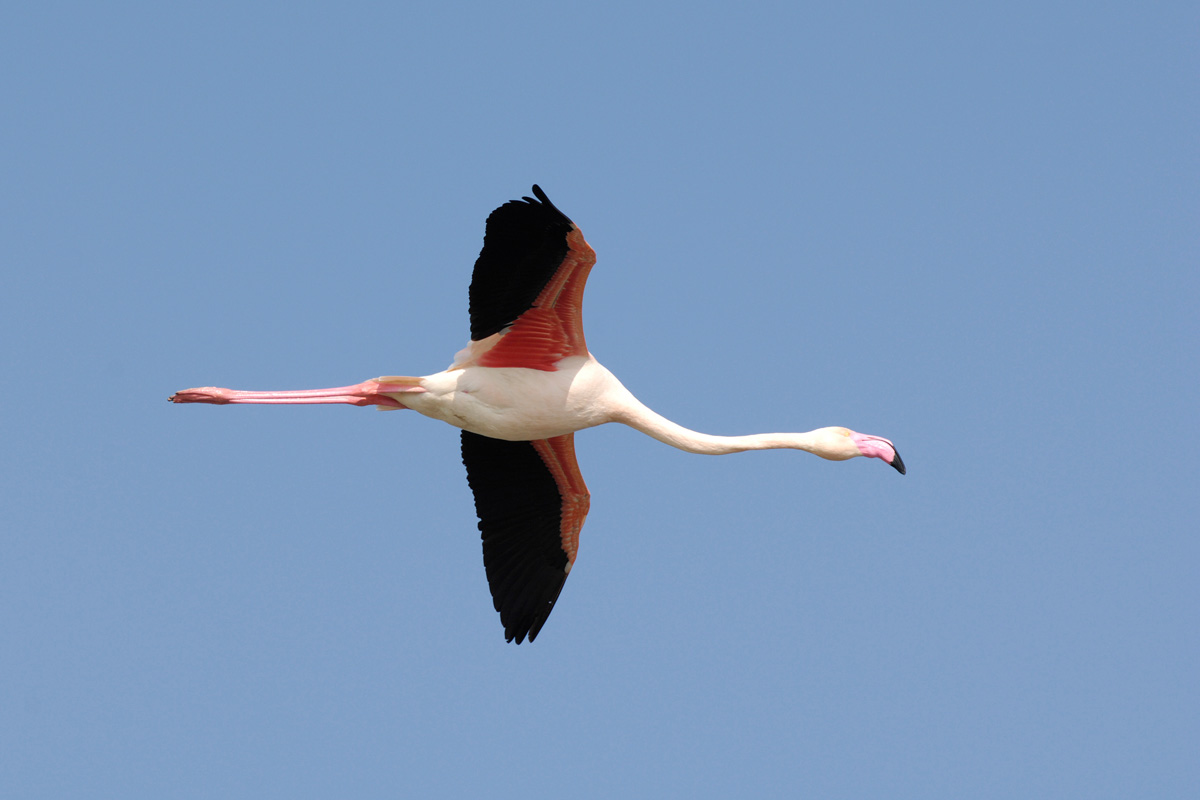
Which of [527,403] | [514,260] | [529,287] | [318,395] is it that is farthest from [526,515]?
[514,260]

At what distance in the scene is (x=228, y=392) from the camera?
559 inches

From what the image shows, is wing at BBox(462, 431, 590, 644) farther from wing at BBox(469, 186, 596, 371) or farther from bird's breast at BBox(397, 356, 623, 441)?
wing at BBox(469, 186, 596, 371)

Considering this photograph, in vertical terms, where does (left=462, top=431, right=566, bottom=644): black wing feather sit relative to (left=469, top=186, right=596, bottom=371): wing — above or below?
below

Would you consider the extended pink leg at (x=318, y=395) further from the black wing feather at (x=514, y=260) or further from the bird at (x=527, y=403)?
the black wing feather at (x=514, y=260)

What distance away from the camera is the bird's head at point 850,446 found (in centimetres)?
1391

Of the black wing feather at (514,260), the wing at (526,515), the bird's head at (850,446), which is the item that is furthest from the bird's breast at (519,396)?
the bird's head at (850,446)

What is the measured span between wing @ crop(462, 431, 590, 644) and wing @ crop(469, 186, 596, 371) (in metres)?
1.54

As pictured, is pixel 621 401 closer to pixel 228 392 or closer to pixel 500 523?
pixel 500 523

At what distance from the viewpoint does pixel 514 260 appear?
13.2 metres

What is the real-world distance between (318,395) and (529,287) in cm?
252

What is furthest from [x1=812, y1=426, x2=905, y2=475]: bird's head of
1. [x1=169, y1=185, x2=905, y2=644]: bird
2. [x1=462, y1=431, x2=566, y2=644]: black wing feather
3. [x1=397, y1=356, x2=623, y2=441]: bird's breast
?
[x1=462, y1=431, x2=566, y2=644]: black wing feather

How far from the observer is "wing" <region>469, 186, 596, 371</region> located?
12.7 m

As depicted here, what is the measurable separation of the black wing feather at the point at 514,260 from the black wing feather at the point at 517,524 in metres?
1.94

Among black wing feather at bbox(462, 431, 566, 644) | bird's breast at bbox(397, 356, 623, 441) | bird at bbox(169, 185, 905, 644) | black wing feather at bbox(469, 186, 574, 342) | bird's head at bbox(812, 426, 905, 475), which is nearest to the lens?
black wing feather at bbox(469, 186, 574, 342)
